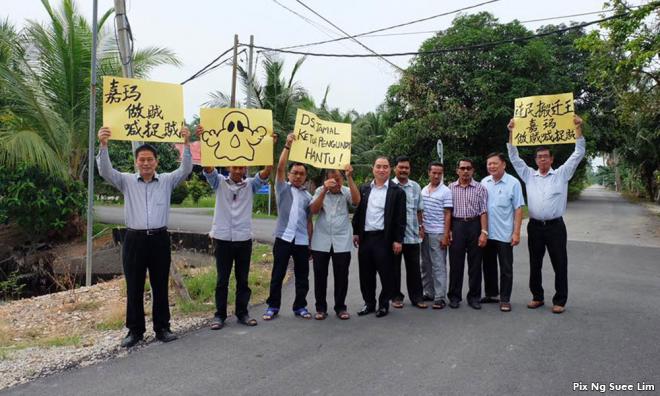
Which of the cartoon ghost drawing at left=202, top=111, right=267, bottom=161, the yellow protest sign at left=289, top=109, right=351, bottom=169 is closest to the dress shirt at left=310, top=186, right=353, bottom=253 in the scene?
the yellow protest sign at left=289, top=109, right=351, bottom=169

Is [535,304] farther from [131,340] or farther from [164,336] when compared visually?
[131,340]

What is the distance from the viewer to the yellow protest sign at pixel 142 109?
4484 millimetres

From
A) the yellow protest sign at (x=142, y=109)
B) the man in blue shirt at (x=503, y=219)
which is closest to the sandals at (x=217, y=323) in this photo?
the yellow protest sign at (x=142, y=109)

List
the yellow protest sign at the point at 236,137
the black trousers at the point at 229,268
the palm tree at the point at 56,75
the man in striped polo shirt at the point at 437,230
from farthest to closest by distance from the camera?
the palm tree at the point at 56,75 < the man in striped polo shirt at the point at 437,230 < the black trousers at the point at 229,268 < the yellow protest sign at the point at 236,137

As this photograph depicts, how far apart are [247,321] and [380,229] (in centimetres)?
166

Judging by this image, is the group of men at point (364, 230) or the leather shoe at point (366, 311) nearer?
the group of men at point (364, 230)

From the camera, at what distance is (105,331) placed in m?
4.94

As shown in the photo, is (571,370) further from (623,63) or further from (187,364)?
(623,63)

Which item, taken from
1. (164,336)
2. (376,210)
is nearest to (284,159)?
(376,210)

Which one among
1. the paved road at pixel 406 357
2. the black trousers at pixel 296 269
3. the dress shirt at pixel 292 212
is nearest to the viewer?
the paved road at pixel 406 357

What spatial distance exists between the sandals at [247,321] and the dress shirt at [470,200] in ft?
8.28

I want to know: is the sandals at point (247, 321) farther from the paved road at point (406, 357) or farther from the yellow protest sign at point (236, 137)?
the yellow protest sign at point (236, 137)

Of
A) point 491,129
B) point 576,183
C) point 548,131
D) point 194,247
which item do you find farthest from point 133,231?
point 576,183

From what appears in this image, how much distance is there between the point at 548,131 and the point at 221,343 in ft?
13.7
